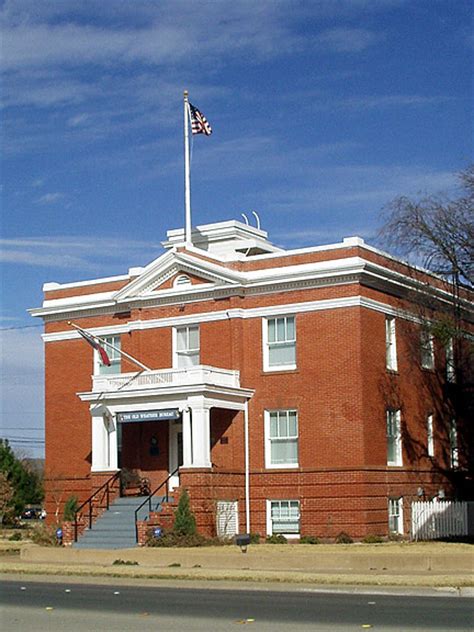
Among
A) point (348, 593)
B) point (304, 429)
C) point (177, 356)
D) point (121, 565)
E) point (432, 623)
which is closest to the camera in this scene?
point (432, 623)

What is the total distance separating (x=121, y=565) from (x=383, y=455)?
1134cm

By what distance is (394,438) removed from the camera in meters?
39.7

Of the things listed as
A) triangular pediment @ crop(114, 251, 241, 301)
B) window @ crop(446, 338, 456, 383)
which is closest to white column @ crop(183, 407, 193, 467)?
triangular pediment @ crop(114, 251, 241, 301)

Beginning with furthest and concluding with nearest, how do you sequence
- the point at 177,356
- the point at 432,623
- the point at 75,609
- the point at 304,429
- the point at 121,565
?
1. the point at 177,356
2. the point at 304,429
3. the point at 121,565
4. the point at 75,609
5. the point at 432,623

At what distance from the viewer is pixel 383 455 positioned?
1510 inches

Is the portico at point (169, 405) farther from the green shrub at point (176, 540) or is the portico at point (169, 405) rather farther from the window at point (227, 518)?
the green shrub at point (176, 540)

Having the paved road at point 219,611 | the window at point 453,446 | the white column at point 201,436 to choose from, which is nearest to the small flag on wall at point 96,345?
the white column at point 201,436

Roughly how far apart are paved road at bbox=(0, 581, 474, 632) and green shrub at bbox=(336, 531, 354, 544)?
12.5 metres

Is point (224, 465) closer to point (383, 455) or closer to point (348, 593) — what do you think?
point (383, 455)

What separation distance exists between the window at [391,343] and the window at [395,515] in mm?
4634

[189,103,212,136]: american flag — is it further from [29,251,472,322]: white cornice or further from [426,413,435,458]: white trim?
[426,413,435,458]: white trim

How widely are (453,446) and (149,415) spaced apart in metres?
12.5

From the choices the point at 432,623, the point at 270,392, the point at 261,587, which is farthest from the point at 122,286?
the point at 432,623

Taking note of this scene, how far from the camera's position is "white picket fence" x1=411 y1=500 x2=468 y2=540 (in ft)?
128
